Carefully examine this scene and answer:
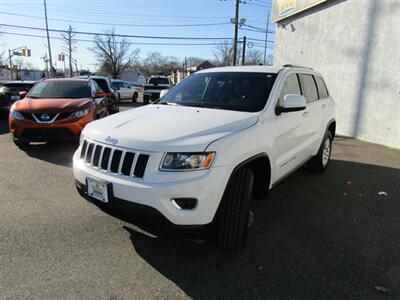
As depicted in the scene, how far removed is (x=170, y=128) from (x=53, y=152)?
16.4ft

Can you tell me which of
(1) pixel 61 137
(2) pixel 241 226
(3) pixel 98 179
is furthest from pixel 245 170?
(1) pixel 61 137

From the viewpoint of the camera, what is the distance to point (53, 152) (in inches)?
267

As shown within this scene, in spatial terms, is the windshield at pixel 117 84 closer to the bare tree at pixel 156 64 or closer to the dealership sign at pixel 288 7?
the dealership sign at pixel 288 7

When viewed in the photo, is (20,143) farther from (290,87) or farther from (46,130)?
(290,87)

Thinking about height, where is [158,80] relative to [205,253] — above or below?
above

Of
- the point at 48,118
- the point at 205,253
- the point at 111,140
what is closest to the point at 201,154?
the point at 111,140

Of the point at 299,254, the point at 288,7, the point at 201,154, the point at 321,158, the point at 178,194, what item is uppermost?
the point at 288,7

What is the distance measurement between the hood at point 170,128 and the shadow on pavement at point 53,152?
3.26 m

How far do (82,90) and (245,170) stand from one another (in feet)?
20.4

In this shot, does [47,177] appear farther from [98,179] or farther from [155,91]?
[155,91]

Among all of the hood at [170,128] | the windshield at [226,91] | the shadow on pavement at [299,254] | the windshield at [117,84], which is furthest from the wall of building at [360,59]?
the windshield at [117,84]

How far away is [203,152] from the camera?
2.45 m

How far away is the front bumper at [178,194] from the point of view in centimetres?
236

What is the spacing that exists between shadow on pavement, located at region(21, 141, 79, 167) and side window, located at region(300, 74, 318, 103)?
14.4 feet
